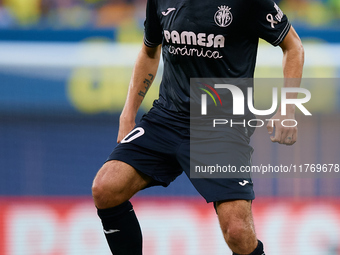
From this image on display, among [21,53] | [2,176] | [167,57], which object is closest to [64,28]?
[21,53]

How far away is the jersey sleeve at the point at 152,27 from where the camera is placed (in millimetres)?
2822

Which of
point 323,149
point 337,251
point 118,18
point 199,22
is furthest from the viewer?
point 118,18

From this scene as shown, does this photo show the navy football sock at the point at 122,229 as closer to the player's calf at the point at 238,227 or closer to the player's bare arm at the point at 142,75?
the player's calf at the point at 238,227

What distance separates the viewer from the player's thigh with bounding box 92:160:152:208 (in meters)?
2.57

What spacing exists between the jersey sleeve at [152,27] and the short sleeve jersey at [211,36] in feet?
0.25

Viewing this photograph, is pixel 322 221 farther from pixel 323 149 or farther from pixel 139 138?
pixel 139 138

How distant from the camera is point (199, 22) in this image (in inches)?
102

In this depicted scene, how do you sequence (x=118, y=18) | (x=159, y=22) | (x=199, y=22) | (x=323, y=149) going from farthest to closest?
(x=118, y=18)
(x=323, y=149)
(x=159, y=22)
(x=199, y=22)

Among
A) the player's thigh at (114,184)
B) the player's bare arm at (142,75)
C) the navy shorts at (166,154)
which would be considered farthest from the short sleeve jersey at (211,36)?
the player's thigh at (114,184)

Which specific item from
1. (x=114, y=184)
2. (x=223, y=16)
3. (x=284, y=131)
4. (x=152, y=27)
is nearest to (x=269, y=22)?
(x=223, y=16)

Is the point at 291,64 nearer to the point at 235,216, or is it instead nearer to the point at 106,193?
the point at 235,216

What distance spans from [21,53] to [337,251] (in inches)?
143

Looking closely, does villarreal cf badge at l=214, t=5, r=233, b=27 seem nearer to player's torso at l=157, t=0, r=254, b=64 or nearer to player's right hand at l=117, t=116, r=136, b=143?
player's torso at l=157, t=0, r=254, b=64

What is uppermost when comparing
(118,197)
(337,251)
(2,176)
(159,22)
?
(159,22)
